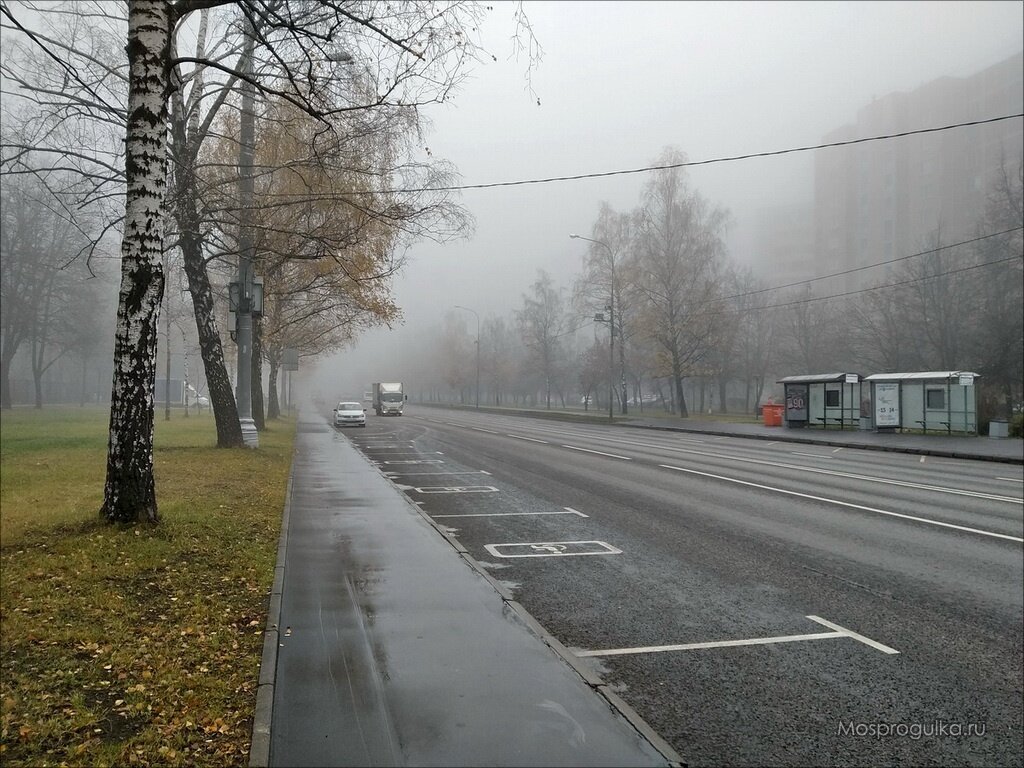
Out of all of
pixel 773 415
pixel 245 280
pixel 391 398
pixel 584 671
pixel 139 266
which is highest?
pixel 245 280

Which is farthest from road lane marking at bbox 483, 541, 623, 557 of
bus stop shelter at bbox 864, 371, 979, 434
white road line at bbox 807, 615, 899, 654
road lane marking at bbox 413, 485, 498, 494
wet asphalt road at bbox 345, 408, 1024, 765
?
bus stop shelter at bbox 864, 371, 979, 434

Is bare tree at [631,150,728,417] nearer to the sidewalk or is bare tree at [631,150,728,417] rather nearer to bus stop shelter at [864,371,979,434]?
bus stop shelter at [864,371,979,434]

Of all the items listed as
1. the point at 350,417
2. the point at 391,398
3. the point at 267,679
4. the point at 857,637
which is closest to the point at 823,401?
the point at 350,417

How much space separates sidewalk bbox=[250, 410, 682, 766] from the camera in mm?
3375

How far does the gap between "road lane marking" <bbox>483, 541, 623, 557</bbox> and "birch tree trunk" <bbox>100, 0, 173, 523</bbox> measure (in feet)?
12.9

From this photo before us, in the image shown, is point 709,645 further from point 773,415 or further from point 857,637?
point 773,415

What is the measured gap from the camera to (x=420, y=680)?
418cm

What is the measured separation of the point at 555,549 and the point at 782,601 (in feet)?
9.38

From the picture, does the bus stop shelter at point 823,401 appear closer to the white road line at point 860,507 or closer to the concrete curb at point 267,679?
the white road line at point 860,507

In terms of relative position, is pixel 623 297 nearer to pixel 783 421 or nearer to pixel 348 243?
pixel 783 421

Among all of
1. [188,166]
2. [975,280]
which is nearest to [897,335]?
[975,280]

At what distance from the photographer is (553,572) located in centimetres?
736

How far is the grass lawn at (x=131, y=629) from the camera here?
345cm

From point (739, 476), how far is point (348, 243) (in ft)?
31.2
